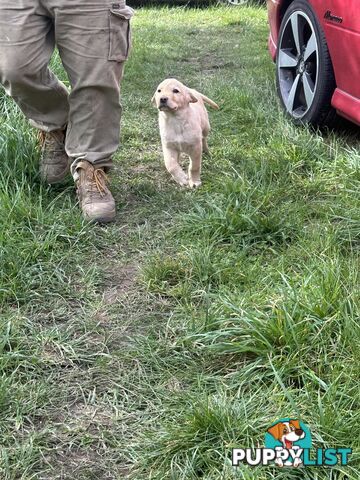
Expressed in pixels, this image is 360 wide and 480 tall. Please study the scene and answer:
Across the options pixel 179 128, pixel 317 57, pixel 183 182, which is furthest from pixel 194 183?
pixel 317 57

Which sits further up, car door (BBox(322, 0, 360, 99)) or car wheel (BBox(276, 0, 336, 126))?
car door (BBox(322, 0, 360, 99))

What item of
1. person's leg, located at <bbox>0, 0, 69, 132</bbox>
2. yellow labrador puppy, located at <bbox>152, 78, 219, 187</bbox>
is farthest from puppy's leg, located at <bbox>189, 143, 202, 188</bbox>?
person's leg, located at <bbox>0, 0, 69, 132</bbox>

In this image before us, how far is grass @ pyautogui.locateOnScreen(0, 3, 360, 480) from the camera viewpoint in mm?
1779

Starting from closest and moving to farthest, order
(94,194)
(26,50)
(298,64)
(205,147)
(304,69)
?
(26,50)
(94,194)
(205,147)
(304,69)
(298,64)

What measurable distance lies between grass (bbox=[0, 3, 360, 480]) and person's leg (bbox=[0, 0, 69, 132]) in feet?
1.41

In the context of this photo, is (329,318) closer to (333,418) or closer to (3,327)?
(333,418)

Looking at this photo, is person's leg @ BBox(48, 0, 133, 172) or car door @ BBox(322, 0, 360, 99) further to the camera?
car door @ BBox(322, 0, 360, 99)

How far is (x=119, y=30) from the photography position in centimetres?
307

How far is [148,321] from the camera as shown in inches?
94.6

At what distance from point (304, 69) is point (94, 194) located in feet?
5.85

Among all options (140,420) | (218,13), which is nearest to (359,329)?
(140,420)

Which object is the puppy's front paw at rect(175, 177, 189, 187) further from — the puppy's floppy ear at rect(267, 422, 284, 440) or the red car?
the puppy's floppy ear at rect(267, 422, 284, 440)

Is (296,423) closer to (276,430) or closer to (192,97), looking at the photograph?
(276,430)
